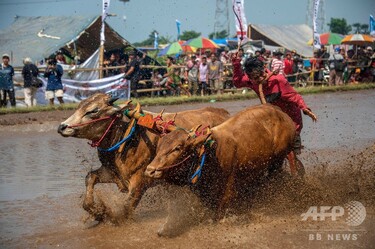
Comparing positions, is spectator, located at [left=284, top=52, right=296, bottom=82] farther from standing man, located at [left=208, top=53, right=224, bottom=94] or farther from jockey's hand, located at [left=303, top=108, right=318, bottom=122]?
jockey's hand, located at [left=303, top=108, right=318, bottom=122]

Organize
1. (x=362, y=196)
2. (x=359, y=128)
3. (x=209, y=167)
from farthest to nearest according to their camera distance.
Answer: (x=359, y=128) < (x=362, y=196) < (x=209, y=167)

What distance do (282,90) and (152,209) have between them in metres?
2.17

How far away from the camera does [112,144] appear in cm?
693

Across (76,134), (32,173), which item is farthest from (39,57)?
(76,134)

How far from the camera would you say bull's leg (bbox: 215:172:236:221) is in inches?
255

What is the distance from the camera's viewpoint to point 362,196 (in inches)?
298

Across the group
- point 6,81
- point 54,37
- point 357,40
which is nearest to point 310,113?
point 6,81

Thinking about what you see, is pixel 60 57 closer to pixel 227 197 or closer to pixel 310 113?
pixel 310 113

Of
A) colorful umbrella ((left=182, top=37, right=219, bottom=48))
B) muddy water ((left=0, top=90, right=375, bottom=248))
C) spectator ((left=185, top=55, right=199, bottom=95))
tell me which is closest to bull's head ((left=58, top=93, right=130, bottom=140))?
muddy water ((left=0, top=90, right=375, bottom=248))

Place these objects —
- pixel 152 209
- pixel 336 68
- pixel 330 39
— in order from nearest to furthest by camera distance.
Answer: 1. pixel 152 209
2. pixel 336 68
3. pixel 330 39

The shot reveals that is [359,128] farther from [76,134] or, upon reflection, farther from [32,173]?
[76,134]

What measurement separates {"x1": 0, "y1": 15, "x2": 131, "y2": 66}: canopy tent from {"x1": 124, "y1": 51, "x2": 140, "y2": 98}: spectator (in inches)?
123

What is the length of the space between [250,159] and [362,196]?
5.74ft

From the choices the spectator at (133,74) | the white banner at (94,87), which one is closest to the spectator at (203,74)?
the spectator at (133,74)
